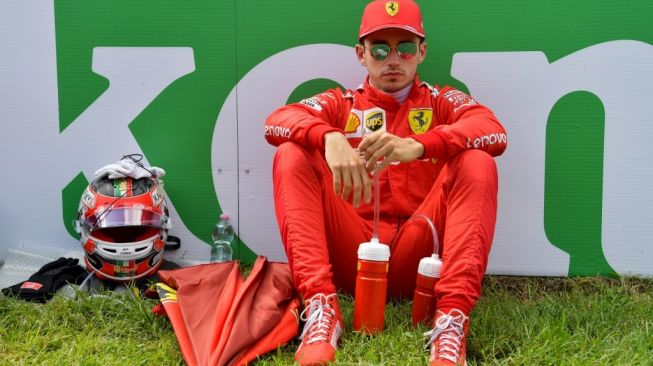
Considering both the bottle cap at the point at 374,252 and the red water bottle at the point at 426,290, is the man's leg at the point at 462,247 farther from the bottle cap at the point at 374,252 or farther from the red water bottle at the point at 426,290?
the bottle cap at the point at 374,252

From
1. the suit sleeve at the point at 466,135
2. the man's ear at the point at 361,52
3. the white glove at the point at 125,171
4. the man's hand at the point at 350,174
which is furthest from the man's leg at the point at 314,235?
the white glove at the point at 125,171

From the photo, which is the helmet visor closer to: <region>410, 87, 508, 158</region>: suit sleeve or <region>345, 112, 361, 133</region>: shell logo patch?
<region>345, 112, 361, 133</region>: shell logo patch

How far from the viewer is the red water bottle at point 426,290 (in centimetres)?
238

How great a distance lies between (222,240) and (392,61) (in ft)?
4.70

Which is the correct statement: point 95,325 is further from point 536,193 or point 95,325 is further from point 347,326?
point 536,193

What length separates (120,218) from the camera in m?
3.15

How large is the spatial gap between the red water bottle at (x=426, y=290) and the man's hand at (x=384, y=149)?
0.42m

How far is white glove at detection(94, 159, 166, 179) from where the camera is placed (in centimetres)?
324

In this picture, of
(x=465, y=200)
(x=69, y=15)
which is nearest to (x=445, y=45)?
(x=465, y=200)

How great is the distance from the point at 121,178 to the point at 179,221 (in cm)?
43

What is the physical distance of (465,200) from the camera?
2361mm

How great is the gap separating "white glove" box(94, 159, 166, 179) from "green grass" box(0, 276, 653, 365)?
69 centimetres

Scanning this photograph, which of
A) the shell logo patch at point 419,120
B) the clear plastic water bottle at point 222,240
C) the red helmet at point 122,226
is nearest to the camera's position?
the shell logo patch at point 419,120

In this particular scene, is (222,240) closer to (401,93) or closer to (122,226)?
(122,226)
